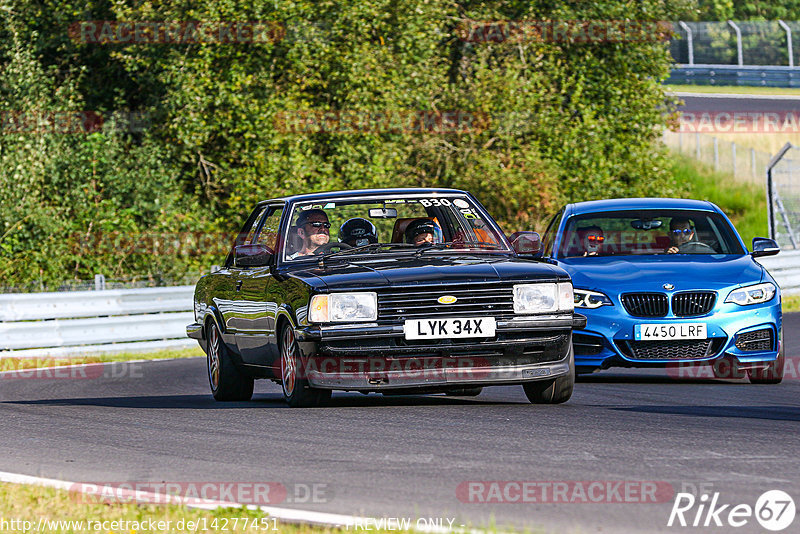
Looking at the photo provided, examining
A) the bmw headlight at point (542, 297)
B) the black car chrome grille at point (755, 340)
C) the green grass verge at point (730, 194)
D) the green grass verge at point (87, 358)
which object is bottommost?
the green grass verge at point (730, 194)

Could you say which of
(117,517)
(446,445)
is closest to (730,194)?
(446,445)

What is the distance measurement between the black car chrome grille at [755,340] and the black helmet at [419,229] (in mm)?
2733

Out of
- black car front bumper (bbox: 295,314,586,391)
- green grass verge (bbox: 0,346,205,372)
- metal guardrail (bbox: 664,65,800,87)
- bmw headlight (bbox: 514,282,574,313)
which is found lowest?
metal guardrail (bbox: 664,65,800,87)

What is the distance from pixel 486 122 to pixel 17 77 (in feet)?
34.6

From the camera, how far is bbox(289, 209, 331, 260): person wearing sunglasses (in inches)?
414

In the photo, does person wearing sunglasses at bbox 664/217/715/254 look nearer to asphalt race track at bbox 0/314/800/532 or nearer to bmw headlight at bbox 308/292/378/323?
asphalt race track at bbox 0/314/800/532

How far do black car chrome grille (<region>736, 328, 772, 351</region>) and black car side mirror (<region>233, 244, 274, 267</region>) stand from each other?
390 centimetres

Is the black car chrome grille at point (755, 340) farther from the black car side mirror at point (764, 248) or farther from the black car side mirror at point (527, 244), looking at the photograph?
the black car side mirror at point (527, 244)

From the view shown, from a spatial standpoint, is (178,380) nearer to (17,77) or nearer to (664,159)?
(17,77)

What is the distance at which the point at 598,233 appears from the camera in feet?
43.5

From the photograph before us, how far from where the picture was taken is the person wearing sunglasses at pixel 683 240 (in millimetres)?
13047

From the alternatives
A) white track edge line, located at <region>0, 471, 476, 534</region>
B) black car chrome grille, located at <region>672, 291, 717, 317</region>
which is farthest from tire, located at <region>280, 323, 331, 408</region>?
black car chrome grille, located at <region>672, 291, 717, 317</region>

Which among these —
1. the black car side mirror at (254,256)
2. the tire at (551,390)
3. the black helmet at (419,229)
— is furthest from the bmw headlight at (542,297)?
the black car side mirror at (254,256)

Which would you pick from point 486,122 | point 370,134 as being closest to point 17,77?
point 370,134
